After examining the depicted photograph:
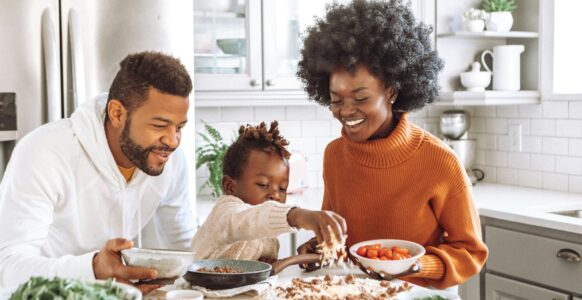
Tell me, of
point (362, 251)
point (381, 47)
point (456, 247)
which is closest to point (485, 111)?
point (381, 47)

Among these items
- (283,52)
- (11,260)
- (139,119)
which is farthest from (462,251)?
(283,52)

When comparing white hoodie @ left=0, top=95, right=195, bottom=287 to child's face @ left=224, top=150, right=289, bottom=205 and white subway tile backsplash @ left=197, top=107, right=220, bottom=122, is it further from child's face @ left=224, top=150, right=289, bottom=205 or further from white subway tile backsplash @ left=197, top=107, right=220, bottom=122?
white subway tile backsplash @ left=197, top=107, right=220, bottom=122

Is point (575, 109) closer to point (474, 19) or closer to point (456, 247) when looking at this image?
point (474, 19)

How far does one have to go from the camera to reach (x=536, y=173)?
416 centimetres

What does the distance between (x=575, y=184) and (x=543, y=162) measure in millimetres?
248

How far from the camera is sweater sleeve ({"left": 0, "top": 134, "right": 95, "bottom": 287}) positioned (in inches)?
74.4

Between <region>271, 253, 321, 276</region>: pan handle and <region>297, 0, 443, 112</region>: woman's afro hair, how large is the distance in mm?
606

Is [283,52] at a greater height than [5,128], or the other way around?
[283,52]

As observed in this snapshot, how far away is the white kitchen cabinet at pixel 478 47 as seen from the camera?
159 inches

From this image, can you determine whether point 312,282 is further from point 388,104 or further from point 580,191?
point 580,191

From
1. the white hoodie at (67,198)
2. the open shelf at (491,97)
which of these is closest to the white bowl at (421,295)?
the white hoodie at (67,198)

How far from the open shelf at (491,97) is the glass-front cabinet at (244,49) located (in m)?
0.90

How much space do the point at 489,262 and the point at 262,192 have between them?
1529 millimetres

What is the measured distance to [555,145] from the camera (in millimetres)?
4027
